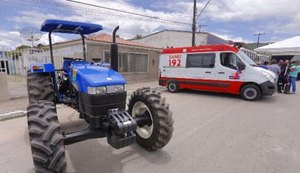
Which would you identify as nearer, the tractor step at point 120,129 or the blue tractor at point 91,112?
the blue tractor at point 91,112

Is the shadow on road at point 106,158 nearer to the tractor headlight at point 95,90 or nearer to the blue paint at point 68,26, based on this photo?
the tractor headlight at point 95,90

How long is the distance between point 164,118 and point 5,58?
23.4ft

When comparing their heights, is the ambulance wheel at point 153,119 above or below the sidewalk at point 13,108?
above

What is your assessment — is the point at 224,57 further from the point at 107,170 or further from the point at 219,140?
the point at 107,170

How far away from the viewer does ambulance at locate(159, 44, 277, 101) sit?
7.59m

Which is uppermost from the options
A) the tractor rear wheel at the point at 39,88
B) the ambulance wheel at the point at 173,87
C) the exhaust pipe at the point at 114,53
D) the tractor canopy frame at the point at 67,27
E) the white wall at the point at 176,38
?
the white wall at the point at 176,38

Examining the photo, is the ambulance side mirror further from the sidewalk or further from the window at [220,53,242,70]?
the sidewalk

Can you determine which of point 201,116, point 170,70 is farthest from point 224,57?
point 201,116

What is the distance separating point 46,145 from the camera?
2047mm

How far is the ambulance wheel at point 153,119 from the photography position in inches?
120

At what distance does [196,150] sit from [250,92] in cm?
553

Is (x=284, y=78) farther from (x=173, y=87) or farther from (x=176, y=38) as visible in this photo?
(x=176, y=38)

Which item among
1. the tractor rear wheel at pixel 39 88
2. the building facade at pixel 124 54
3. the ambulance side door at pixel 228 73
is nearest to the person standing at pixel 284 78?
the ambulance side door at pixel 228 73

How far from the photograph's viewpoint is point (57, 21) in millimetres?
3369
